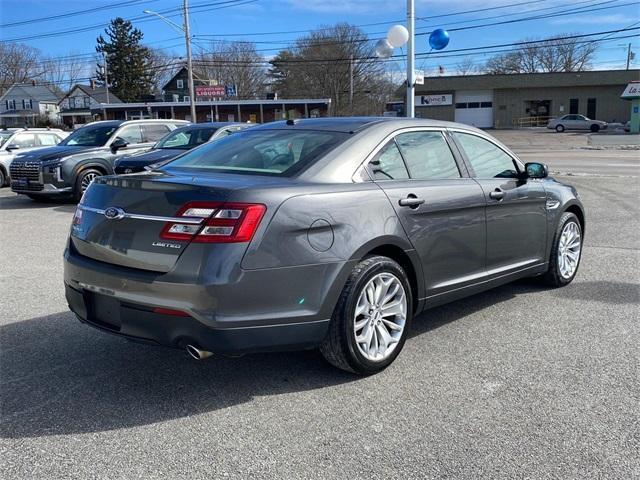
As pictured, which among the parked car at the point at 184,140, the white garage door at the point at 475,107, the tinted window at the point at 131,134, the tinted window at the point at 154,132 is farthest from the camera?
the white garage door at the point at 475,107

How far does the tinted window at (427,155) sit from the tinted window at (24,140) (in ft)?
52.7

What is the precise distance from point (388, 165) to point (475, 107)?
63404 mm

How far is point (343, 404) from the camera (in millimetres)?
3453

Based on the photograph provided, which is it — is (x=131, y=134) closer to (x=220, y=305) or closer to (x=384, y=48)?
(x=384, y=48)

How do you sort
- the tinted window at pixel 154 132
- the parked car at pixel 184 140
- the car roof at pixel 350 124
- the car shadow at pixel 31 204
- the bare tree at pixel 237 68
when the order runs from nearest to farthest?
the car roof at pixel 350 124
the parked car at pixel 184 140
the car shadow at pixel 31 204
the tinted window at pixel 154 132
the bare tree at pixel 237 68

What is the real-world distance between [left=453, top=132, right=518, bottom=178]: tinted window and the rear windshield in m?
1.29

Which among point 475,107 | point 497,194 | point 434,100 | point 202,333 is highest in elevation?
point 434,100

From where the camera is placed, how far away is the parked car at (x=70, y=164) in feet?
39.4

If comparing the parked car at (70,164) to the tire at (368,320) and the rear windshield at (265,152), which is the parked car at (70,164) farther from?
the tire at (368,320)

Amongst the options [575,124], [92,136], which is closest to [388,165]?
[92,136]

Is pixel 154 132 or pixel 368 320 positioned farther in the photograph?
pixel 154 132

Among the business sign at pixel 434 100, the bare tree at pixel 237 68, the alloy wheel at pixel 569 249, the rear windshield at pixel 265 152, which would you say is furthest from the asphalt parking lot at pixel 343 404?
the bare tree at pixel 237 68

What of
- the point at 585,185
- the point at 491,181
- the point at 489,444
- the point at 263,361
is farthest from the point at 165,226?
the point at 585,185

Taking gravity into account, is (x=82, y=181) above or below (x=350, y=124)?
below
